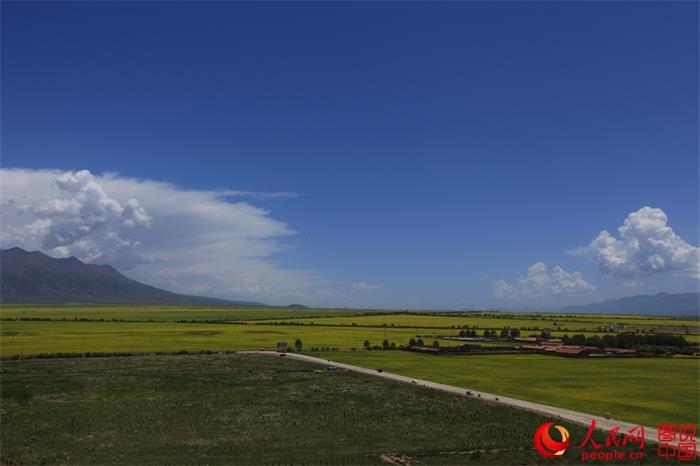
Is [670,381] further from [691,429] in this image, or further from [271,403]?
[271,403]

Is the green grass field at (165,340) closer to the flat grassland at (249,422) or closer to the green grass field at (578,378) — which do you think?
the green grass field at (578,378)

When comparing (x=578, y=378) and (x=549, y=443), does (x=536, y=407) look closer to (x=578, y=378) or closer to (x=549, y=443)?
(x=549, y=443)

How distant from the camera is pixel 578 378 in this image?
53.3 meters

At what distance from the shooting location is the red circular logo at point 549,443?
2805 centimetres

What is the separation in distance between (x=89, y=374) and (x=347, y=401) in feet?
90.3

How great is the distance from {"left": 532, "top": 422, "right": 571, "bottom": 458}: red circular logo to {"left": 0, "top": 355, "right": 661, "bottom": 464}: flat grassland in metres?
0.50

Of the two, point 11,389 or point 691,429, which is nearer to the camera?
point 691,429

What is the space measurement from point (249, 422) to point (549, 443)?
17.3 metres

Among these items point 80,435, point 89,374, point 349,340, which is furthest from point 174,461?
point 349,340

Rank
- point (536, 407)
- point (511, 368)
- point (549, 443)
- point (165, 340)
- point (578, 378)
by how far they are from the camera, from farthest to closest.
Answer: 1. point (165, 340)
2. point (511, 368)
3. point (578, 378)
4. point (536, 407)
5. point (549, 443)

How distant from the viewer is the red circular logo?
28.0 m

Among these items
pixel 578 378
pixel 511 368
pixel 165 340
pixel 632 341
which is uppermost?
pixel 632 341

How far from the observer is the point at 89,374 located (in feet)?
180

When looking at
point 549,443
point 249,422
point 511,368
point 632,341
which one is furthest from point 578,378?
point 632,341
